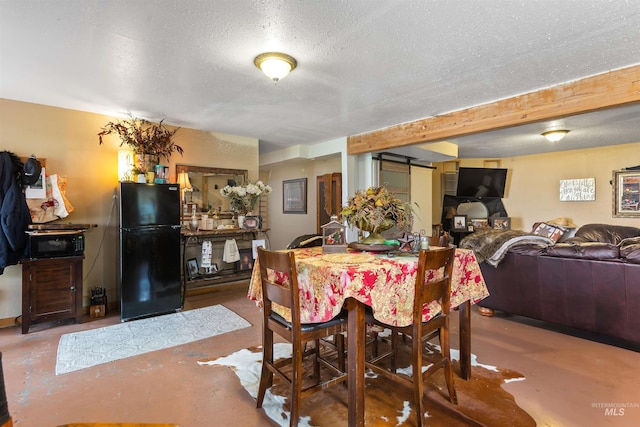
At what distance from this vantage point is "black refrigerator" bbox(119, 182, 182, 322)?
3.57 m

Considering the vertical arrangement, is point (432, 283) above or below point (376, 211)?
below

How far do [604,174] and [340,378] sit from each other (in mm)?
6742

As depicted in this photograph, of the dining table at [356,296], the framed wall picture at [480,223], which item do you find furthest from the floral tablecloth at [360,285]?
the framed wall picture at [480,223]

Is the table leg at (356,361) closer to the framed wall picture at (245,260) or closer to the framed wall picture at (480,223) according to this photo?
the framed wall picture at (245,260)

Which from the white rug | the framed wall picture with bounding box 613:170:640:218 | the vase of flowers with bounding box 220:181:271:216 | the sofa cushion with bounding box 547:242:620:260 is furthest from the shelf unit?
the framed wall picture with bounding box 613:170:640:218

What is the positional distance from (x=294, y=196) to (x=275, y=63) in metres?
5.18

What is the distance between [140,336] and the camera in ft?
10.3

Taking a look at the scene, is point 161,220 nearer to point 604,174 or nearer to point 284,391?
point 284,391

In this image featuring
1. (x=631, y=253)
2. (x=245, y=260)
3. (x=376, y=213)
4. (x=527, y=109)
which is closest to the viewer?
(x=376, y=213)

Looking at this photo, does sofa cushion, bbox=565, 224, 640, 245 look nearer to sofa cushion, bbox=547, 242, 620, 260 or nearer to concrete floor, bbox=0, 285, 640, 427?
sofa cushion, bbox=547, 242, 620, 260

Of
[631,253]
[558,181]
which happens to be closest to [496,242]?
[631,253]

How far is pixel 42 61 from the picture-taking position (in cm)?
255

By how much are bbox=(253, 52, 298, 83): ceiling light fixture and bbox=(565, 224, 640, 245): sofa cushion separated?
5121 mm

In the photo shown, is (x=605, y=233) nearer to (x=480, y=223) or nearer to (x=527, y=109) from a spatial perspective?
(x=480, y=223)
